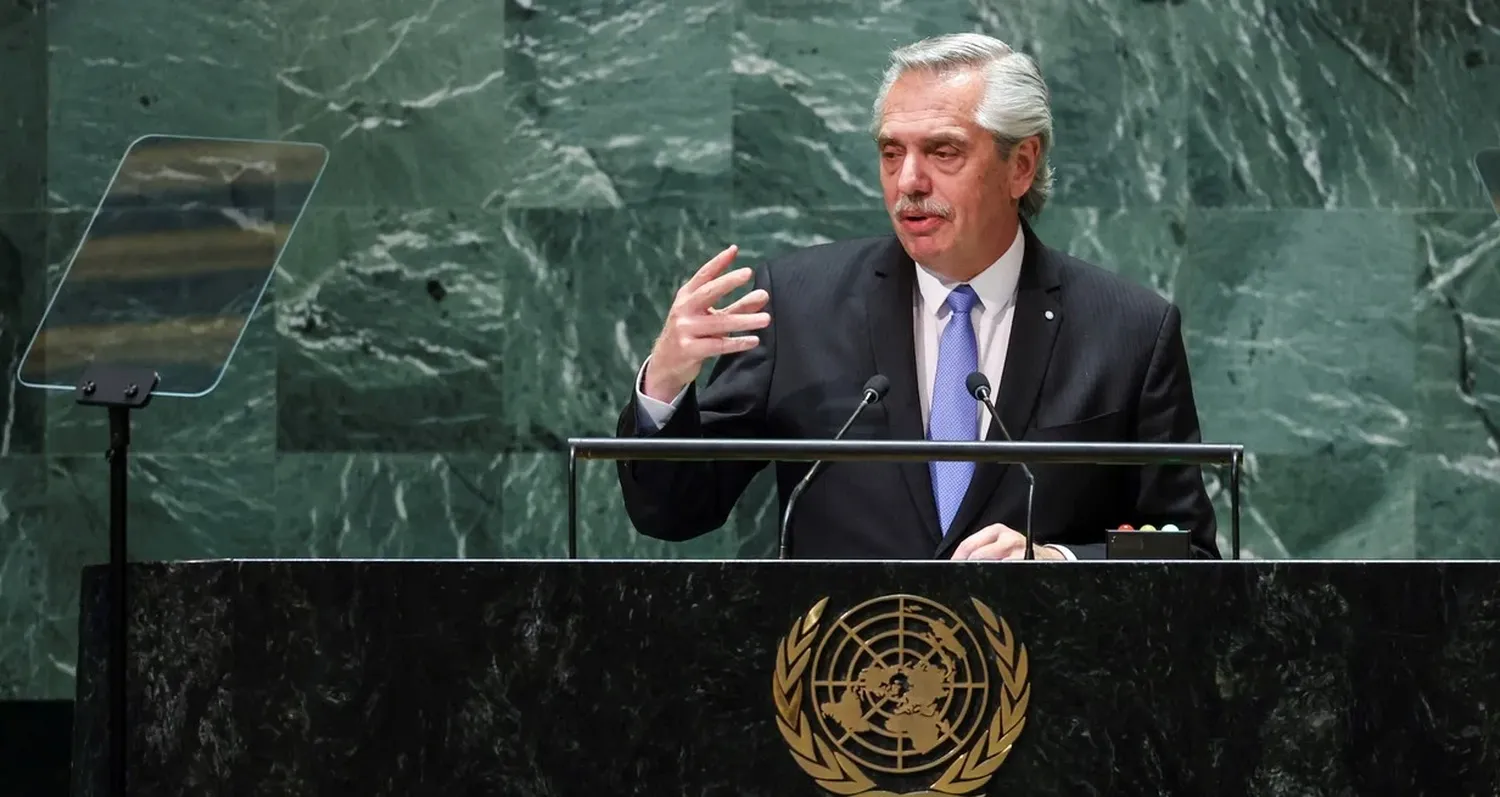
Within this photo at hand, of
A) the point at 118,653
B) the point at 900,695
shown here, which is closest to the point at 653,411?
the point at 900,695

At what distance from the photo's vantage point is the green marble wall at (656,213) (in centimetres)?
507

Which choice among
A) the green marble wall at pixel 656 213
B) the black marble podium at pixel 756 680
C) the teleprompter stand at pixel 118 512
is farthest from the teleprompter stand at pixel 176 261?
the black marble podium at pixel 756 680

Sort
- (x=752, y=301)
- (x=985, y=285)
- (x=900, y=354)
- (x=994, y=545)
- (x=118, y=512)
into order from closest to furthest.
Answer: (x=118, y=512), (x=994, y=545), (x=752, y=301), (x=900, y=354), (x=985, y=285)

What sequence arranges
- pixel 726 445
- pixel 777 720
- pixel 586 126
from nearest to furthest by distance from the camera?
pixel 777 720 → pixel 726 445 → pixel 586 126

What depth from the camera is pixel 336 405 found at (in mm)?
5113

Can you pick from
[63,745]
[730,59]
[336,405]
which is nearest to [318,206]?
[336,405]

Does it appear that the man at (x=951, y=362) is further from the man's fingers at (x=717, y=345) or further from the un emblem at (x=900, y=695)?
the un emblem at (x=900, y=695)

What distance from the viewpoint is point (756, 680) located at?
2.38m

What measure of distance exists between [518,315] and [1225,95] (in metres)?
2.00

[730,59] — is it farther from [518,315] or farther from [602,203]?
[518,315]

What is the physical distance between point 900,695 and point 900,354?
125cm

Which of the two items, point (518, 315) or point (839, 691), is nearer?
point (839, 691)

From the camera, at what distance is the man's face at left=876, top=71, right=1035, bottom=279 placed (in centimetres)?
355

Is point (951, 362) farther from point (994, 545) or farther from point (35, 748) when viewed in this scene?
point (35, 748)
